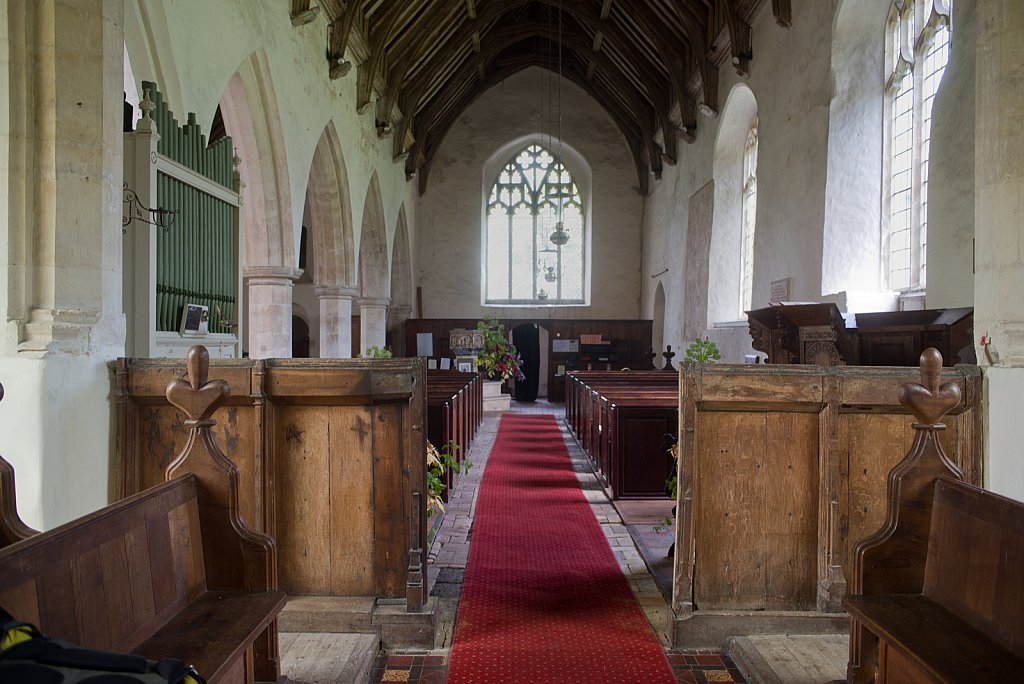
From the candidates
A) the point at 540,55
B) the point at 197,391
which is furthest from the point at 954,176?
the point at 540,55

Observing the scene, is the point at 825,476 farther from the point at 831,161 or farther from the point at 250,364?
the point at 831,161

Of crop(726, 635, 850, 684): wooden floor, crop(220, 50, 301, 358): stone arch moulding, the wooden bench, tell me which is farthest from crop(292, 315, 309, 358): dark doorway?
the wooden bench

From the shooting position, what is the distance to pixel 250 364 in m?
2.67

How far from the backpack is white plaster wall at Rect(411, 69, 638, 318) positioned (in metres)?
15.6

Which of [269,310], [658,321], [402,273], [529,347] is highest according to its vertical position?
[402,273]

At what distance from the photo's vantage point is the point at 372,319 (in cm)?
1321

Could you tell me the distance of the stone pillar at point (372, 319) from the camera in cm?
1308

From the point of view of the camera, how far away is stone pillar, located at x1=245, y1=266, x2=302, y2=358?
7332 millimetres

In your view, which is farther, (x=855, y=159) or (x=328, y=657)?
(x=855, y=159)

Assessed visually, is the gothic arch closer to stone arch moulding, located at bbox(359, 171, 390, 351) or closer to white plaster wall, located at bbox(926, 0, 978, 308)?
stone arch moulding, located at bbox(359, 171, 390, 351)

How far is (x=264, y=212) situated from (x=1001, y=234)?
6.38 metres

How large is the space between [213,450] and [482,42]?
13737 mm

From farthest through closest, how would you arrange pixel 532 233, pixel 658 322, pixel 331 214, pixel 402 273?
pixel 532 233 → pixel 402 273 → pixel 658 322 → pixel 331 214

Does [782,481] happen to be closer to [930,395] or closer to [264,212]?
[930,395]
